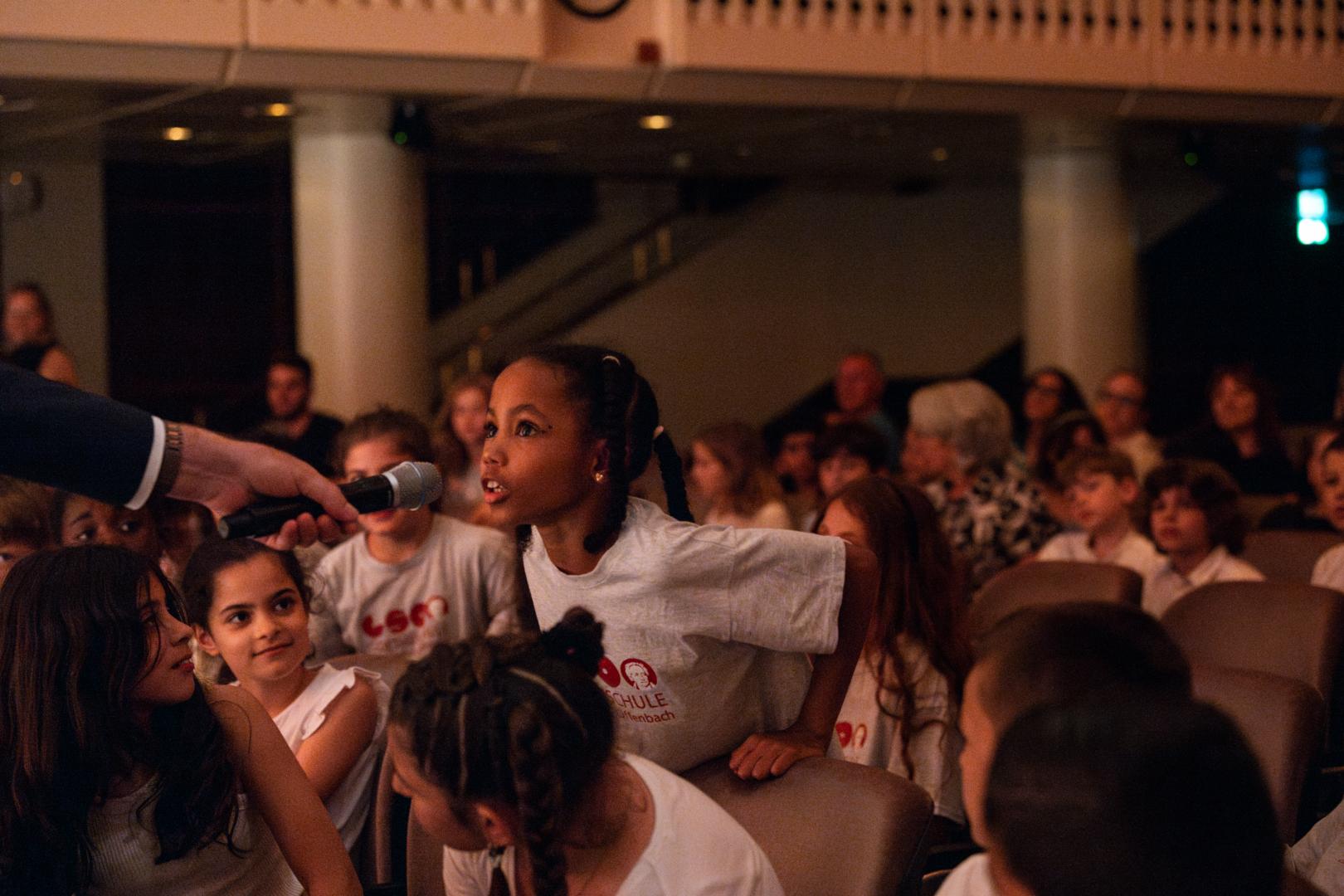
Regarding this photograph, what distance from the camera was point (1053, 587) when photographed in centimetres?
361

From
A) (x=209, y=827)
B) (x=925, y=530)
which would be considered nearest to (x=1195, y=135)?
(x=925, y=530)

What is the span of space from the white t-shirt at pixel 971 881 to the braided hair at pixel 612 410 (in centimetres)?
77

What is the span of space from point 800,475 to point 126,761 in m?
4.26

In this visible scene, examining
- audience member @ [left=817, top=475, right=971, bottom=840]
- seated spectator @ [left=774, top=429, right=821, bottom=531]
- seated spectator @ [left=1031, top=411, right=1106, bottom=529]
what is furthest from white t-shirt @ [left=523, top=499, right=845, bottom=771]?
seated spectator @ [left=1031, top=411, right=1106, bottom=529]

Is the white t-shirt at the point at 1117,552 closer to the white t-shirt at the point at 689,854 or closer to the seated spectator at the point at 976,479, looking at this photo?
the seated spectator at the point at 976,479

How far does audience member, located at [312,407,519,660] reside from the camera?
129 inches

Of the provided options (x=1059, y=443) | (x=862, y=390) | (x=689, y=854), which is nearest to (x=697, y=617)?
(x=689, y=854)

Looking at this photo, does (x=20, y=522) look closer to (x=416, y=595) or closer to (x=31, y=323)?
(x=416, y=595)

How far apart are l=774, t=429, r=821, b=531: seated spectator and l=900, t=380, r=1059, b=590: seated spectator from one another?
399 mm

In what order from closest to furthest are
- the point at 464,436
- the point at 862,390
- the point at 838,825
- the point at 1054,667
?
the point at 1054,667
the point at 838,825
the point at 464,436
the point at 862,390

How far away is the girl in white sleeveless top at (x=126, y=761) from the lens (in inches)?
70.8

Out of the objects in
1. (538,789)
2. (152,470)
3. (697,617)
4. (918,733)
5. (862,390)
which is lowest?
(918,733)

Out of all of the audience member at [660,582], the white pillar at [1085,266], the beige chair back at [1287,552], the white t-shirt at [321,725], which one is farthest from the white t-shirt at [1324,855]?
the white pillar at [1085,266]

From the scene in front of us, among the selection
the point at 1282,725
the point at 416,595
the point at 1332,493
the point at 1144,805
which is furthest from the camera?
the point at 1332,493
